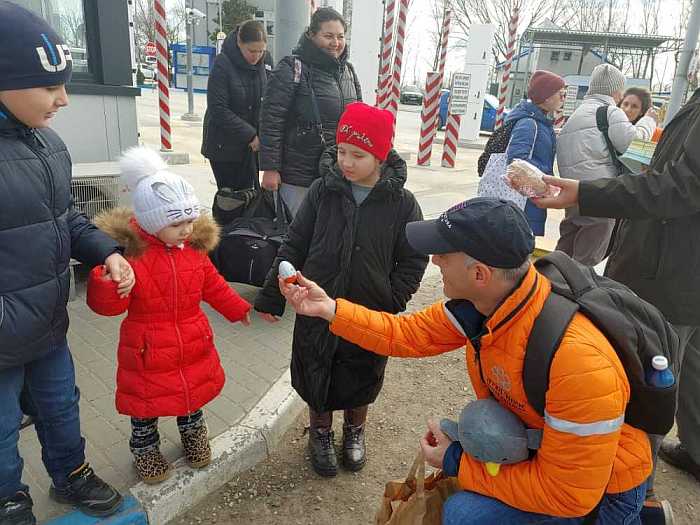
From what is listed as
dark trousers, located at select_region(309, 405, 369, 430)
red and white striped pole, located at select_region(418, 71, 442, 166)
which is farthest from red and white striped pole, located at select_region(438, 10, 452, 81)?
dark trousers, located at select_region(309, 405, 369, 430)

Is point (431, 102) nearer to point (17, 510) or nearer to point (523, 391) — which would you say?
point (523, 391)

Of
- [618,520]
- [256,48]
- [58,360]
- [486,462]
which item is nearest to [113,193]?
[256,48]

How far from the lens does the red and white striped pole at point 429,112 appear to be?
11812 millimetres

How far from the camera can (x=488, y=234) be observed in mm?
1631

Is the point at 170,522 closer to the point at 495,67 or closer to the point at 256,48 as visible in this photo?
the point at 256,48

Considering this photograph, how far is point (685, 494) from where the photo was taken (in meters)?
2.81

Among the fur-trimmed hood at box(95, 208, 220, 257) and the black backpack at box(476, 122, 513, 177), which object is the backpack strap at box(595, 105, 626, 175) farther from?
the fur-trimmed hood at box(95, 208, 220, 257)

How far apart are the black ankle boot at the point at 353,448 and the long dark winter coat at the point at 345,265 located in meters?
0.24

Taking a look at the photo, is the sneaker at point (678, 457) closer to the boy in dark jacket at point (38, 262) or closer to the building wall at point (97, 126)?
the boy in dark jacket at point (38, 262)

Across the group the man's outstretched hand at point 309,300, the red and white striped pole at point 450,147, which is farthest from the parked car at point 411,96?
the man's outstretched hand at point 309,300

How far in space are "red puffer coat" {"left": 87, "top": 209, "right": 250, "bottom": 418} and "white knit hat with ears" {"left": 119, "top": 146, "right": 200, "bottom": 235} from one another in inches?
3.7

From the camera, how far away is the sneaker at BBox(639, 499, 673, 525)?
1.90 metres

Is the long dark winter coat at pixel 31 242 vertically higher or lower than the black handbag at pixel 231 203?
higher

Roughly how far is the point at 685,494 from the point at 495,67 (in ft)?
144
